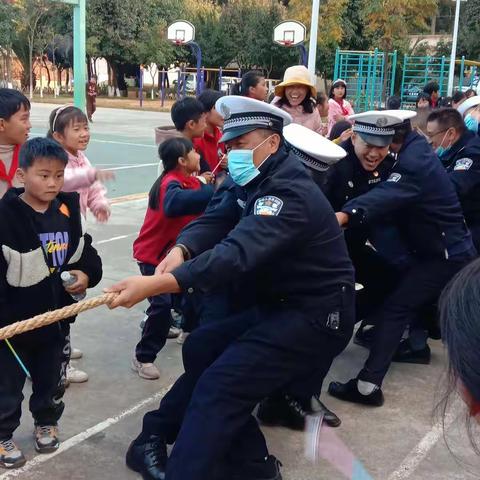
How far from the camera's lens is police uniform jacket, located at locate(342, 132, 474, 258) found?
3725 mm

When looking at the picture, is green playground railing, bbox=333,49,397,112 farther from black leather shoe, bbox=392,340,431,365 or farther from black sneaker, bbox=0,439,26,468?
black sneaker, bbox=0,439,26,468

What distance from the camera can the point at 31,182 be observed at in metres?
2.99

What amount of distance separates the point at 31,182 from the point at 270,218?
113 centimetres

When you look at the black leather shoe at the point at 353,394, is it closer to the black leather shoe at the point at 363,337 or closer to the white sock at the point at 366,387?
the white sock at the point at 366,387

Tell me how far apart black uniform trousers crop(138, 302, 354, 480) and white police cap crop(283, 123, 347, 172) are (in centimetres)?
107

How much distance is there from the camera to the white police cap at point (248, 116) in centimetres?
278

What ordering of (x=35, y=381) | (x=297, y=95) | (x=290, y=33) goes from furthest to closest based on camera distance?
1. (x=290, y=33)
2. (x=297, y=95)
3. (x=35, y=381)

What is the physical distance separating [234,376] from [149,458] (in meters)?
0.66

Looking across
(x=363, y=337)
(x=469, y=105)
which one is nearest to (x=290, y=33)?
(x=469, y=105)

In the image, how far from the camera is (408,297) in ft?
13.1

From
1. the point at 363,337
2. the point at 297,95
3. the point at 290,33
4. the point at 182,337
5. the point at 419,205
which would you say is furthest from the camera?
the point at 290,33

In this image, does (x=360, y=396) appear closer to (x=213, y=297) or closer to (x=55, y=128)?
(x=213, y=297)

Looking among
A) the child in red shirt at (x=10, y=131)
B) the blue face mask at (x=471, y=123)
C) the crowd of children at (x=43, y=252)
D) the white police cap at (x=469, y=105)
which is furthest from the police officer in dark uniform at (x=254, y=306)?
the white police cap at (x=469, y=105)

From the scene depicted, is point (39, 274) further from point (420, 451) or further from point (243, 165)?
point (420, 451)
